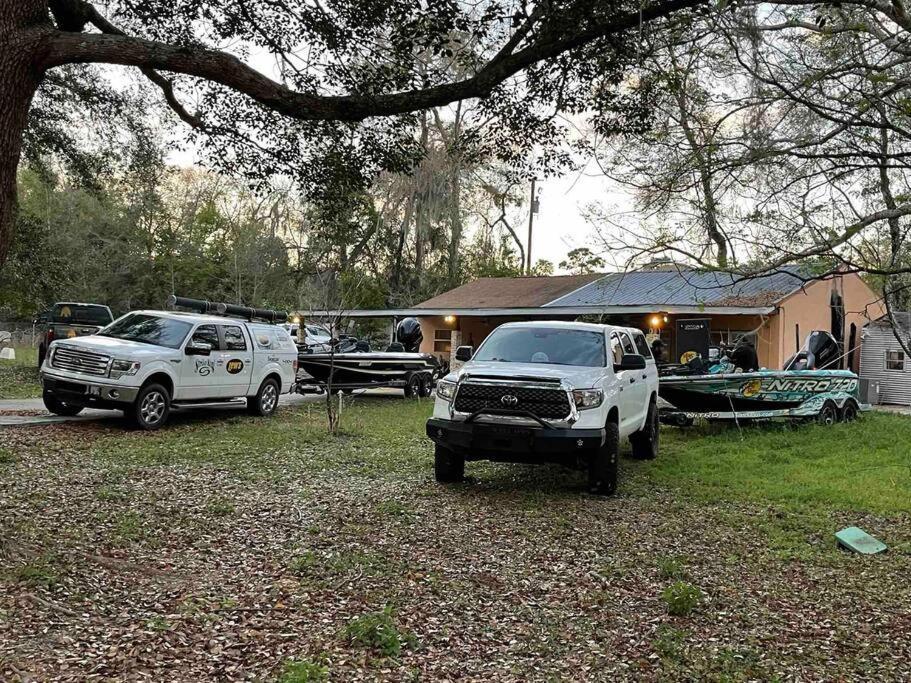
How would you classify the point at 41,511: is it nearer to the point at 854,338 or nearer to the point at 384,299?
the point at 854,338

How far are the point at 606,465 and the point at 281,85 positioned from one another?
4.96m

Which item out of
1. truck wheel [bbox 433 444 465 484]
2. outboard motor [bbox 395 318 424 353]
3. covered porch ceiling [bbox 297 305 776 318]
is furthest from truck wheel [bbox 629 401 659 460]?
outboard motor [bbox 395 318 424 353]

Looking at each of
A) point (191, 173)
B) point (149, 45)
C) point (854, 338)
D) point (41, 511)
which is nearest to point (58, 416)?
point (41, 511)

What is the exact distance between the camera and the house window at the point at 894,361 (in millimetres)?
20188

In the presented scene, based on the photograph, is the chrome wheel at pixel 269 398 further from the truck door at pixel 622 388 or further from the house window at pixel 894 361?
the house window at pixel 894 361

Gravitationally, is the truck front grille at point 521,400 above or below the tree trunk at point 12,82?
below

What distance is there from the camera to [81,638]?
3.73 m

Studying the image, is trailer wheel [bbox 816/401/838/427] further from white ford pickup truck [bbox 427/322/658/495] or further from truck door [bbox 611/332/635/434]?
white ford pickup truck [bbox 427/322/658/495]

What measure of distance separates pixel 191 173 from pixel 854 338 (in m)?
36.6

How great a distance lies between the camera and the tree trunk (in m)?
4.63

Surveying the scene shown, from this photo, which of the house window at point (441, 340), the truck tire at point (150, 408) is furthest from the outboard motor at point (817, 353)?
the house window at point (441, 340)

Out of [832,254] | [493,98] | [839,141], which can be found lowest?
[832,254]

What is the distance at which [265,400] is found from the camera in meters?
14.1

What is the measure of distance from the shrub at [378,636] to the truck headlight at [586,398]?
3.76m
